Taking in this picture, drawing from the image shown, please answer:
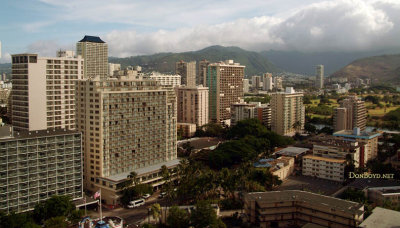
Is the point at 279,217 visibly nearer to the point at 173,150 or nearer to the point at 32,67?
the point at 173,150

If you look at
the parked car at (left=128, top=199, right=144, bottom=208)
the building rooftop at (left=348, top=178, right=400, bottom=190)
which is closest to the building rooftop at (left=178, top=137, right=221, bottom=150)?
the parked car at (left=128, top=199, right=144, bottom=208)

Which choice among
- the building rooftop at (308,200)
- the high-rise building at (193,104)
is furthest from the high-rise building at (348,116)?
the building rooftop at (308,200)

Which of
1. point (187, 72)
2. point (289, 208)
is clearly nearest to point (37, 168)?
point (289, 208)

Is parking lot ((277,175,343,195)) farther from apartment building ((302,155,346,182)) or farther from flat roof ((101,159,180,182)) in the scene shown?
flat roof ((101,159,180,182))

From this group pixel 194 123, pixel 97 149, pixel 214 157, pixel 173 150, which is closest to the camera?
pixel 97 149

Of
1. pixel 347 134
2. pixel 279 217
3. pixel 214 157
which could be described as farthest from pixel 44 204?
pixel 347 134

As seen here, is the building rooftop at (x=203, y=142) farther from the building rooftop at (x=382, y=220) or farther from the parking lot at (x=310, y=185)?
the building rooftop at (x=382, y=220)

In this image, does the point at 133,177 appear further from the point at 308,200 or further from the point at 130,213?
the point at 308,200
